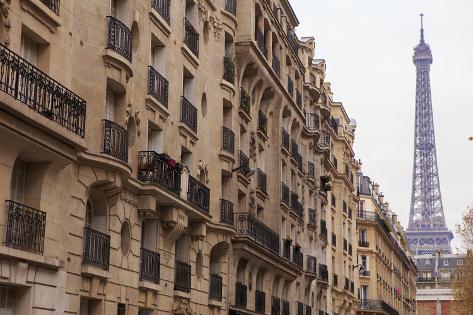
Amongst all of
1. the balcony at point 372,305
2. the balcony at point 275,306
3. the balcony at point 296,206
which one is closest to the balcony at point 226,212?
the balcony at point 275,306

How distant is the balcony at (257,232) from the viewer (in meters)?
41.3

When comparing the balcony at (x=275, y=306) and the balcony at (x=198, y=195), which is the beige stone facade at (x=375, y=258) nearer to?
the balcony at (x=275, y=306)

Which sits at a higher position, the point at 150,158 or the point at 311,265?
the point at 150,158

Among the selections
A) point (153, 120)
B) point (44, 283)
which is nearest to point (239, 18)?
point (153, 120)

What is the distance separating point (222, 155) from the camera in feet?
126

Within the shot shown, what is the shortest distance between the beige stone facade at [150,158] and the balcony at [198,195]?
0.32 ft

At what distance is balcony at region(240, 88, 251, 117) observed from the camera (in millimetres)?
43438

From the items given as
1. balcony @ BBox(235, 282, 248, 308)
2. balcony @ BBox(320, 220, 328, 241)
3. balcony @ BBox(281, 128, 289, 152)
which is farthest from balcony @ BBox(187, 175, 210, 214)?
balcony @ BBox(320, 220, 328, 241)

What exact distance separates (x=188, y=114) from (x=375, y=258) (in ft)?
205

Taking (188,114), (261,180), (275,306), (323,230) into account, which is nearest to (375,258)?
(323,230)

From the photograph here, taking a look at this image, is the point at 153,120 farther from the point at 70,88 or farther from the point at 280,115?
the point at 280,115

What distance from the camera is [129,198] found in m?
28.0

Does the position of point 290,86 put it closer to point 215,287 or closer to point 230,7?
point 230,7

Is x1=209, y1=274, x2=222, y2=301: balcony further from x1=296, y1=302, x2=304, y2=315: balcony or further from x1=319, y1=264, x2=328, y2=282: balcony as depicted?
x1=319, y1=264, x2=328, y2=282: balcony
